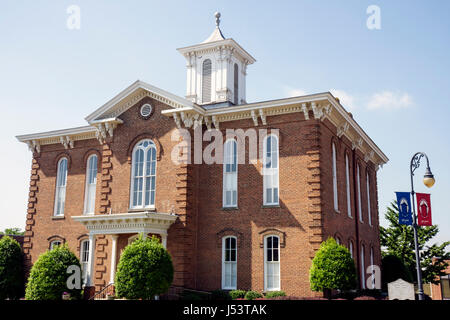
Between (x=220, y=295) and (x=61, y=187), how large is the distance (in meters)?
14.4

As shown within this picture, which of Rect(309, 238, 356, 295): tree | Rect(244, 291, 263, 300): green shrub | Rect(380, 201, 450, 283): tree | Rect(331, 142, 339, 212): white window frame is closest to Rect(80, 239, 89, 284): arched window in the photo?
Rect(244, 291, 263, 300): green shrub

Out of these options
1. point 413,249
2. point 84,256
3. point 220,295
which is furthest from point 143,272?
point 413,249

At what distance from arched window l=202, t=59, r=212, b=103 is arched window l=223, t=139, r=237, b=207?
618 centimetres

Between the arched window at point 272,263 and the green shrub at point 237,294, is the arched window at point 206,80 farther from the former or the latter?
the green shrub at point 237,294

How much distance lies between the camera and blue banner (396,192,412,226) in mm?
19328

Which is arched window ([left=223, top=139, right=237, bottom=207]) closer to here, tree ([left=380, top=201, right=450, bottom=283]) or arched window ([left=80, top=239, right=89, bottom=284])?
arched window ([left=80, top=239, right=89, bottom=284])

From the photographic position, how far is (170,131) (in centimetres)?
2775

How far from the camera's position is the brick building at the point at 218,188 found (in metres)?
24.9

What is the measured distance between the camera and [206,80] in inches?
1291

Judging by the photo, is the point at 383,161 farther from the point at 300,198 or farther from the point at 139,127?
the point at 139,127
